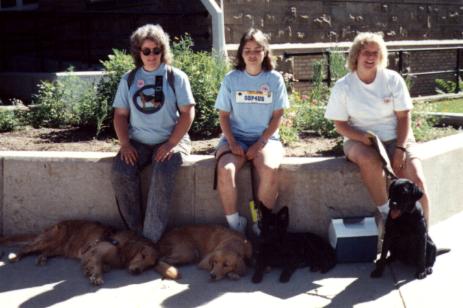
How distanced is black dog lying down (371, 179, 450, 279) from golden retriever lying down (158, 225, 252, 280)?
0.96 m

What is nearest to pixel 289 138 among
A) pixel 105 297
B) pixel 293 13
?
pixel 105 297

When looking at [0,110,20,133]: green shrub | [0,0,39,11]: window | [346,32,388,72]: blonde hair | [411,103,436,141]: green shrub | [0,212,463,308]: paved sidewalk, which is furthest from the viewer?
[0,0,39,11]: window

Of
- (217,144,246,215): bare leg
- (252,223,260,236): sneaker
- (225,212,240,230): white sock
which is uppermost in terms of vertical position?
(217,144,246,215): bare leg

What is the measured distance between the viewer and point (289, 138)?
639 centimetres

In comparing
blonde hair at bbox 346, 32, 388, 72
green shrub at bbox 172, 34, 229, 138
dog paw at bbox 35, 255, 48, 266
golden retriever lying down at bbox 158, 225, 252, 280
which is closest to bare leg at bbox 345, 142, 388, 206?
blonde hair at bbox 346, 32, 388, 72

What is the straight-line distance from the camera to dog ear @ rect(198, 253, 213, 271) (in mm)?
4567

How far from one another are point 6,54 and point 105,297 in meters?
9.70

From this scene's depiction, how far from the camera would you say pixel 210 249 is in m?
4.79

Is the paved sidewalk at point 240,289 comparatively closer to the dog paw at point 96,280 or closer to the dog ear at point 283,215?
the dog paw at point 96,280

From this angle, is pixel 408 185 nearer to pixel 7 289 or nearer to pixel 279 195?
pixel 279 195

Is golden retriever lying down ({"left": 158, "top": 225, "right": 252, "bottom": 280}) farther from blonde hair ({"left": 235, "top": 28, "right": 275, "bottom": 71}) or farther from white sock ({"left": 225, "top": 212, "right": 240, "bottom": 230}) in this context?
blonde hair ({"left": 235, "top": 28, "right": 275, "bottom": 71})

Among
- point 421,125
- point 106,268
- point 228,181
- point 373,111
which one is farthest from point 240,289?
point 421,125

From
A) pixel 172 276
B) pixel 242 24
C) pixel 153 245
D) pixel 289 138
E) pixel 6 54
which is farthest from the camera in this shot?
pixel 6 54

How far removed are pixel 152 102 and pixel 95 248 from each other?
1.28 metres
